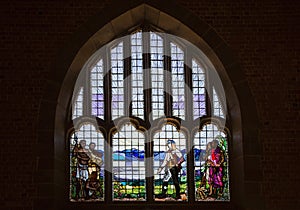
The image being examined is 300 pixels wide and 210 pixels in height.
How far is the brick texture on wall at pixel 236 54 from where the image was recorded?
35.2ft

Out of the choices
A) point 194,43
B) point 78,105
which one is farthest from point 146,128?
point 194,43

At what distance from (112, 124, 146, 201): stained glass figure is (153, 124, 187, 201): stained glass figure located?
26 cm

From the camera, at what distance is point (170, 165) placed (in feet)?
38.9

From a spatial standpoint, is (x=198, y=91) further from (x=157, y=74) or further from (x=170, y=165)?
(x=170, y=165)

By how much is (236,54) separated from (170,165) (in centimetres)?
237

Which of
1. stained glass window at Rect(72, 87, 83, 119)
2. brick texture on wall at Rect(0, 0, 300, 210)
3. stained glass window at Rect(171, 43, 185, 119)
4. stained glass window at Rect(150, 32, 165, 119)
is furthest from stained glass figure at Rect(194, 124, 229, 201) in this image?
stained glass window at Rect(72, 87, 83, 119)

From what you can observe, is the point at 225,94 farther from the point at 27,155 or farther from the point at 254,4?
the point at 27,155

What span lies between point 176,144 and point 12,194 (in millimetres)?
3164

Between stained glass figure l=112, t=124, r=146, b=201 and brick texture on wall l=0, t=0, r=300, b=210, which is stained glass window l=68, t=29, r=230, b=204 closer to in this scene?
stained glass figure l=112, t=124, r=146, b=201

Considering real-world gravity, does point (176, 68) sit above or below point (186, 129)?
above

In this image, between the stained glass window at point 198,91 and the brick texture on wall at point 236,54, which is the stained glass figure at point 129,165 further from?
the brick texture on wall at point 236,54

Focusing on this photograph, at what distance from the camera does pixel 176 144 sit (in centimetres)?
1195

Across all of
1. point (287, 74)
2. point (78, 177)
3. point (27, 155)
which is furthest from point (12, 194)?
point (287, 74)

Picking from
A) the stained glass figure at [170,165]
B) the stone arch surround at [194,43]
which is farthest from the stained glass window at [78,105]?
the stained glass figure at [170,165]
